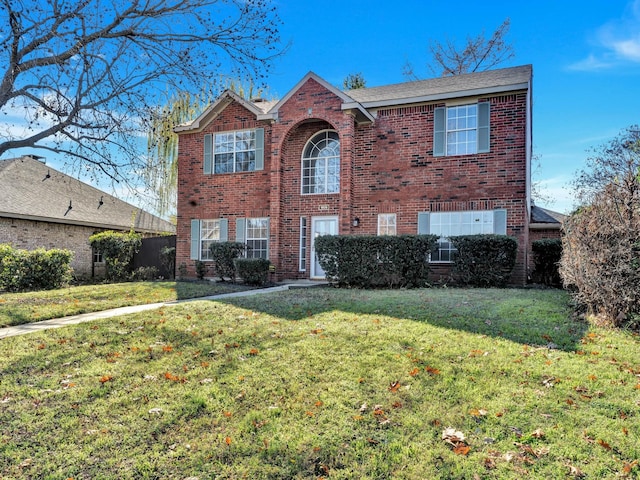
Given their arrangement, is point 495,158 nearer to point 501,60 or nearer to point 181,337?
point 181,337

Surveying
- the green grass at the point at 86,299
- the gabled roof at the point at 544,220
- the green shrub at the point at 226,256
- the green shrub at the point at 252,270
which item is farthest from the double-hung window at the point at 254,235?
the gabled roof at the point at 544,220

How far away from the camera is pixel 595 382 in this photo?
448 cm

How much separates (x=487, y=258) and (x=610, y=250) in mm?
4847

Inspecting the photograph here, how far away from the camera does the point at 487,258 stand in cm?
1153

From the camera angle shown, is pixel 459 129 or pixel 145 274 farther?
pixel 145 274

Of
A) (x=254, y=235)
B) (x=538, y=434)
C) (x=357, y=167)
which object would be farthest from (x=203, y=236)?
(x=538, y=434)

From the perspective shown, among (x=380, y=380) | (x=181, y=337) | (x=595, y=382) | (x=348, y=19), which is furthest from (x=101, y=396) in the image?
(x=348, y=19)

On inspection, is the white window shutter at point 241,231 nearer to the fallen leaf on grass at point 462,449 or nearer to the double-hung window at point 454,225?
the double-hung window at point 454,225

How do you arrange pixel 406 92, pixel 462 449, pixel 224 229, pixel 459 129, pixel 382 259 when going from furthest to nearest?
1. pixel 224 229
2. pixel 406 92
3. pixel 459 129
4. pixel 382 259
5. pixel 462 449

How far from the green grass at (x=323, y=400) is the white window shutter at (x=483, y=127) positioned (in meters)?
7.54

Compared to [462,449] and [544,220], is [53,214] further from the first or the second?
[544,220]

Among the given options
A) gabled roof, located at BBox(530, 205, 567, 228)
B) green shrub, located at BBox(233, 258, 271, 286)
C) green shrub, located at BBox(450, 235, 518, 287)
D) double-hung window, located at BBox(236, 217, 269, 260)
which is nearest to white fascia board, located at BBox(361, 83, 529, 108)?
green shrub, located at BBox(450, 235, 518, 287)

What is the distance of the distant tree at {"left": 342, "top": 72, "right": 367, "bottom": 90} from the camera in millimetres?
27422

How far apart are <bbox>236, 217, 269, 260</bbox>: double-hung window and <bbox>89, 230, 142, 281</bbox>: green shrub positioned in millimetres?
4486
